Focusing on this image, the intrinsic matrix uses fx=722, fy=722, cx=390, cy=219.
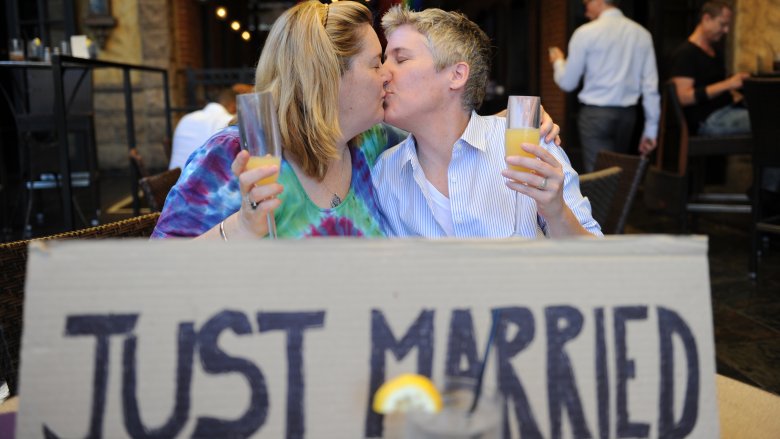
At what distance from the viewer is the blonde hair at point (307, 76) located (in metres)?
1.54

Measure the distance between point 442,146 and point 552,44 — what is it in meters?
8.31

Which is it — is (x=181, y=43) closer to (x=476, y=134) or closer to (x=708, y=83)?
(x=708, y=83)

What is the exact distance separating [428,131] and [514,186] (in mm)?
529

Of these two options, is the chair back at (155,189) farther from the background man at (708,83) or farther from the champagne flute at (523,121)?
the background man at (708,83)

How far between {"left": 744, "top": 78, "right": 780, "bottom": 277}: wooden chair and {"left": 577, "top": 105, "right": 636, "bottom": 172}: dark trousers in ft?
3.84

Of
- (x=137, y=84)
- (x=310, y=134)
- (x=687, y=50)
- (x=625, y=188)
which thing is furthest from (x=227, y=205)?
(x=137, y=84)

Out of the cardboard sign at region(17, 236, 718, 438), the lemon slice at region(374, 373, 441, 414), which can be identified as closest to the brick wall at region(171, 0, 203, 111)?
the cardboard sign at region(17, 236, 718, 438)

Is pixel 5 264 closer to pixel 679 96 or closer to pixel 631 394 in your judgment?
pixel 631 394

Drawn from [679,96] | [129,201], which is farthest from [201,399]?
[129,201]

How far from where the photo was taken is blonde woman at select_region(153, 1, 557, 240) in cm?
147

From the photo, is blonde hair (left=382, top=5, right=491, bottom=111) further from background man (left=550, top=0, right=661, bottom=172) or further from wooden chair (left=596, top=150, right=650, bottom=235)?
background man (left=550, top=0, right=661, bottom=172)

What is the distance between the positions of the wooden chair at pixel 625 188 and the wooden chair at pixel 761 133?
1431mm

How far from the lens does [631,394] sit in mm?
776

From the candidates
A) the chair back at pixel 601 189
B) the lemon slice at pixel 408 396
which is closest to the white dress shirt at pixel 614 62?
the chair back at pixel 601 189
